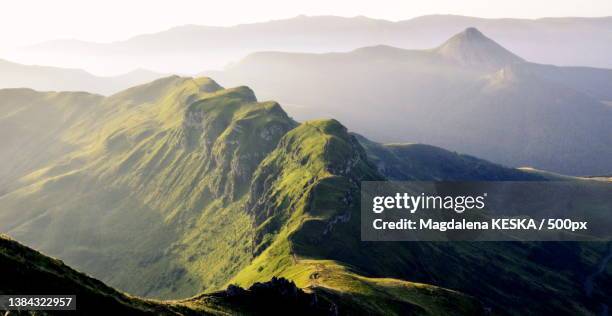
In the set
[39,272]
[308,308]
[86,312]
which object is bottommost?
[308,308]

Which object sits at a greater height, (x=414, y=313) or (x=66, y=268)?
(x=66, y=268)

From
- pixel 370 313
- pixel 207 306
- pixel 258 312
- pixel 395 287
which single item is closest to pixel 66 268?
pixel 207 306

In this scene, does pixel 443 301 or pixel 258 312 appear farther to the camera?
pixel 443 301

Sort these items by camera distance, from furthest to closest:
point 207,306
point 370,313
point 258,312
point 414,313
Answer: point 414,313 → point 370,313 → point 258,312 → point 207,306

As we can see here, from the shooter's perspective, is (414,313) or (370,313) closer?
(370,313)

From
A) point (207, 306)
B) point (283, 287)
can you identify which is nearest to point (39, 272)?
point (207, 306)

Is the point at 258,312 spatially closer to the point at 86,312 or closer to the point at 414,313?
the point at 86,312

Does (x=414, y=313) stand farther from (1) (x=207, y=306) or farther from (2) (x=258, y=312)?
(1) (x=207, y=306)

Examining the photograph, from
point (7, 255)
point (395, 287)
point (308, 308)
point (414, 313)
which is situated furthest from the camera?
point (395, 287)

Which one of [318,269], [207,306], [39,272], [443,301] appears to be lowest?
[443,301]
